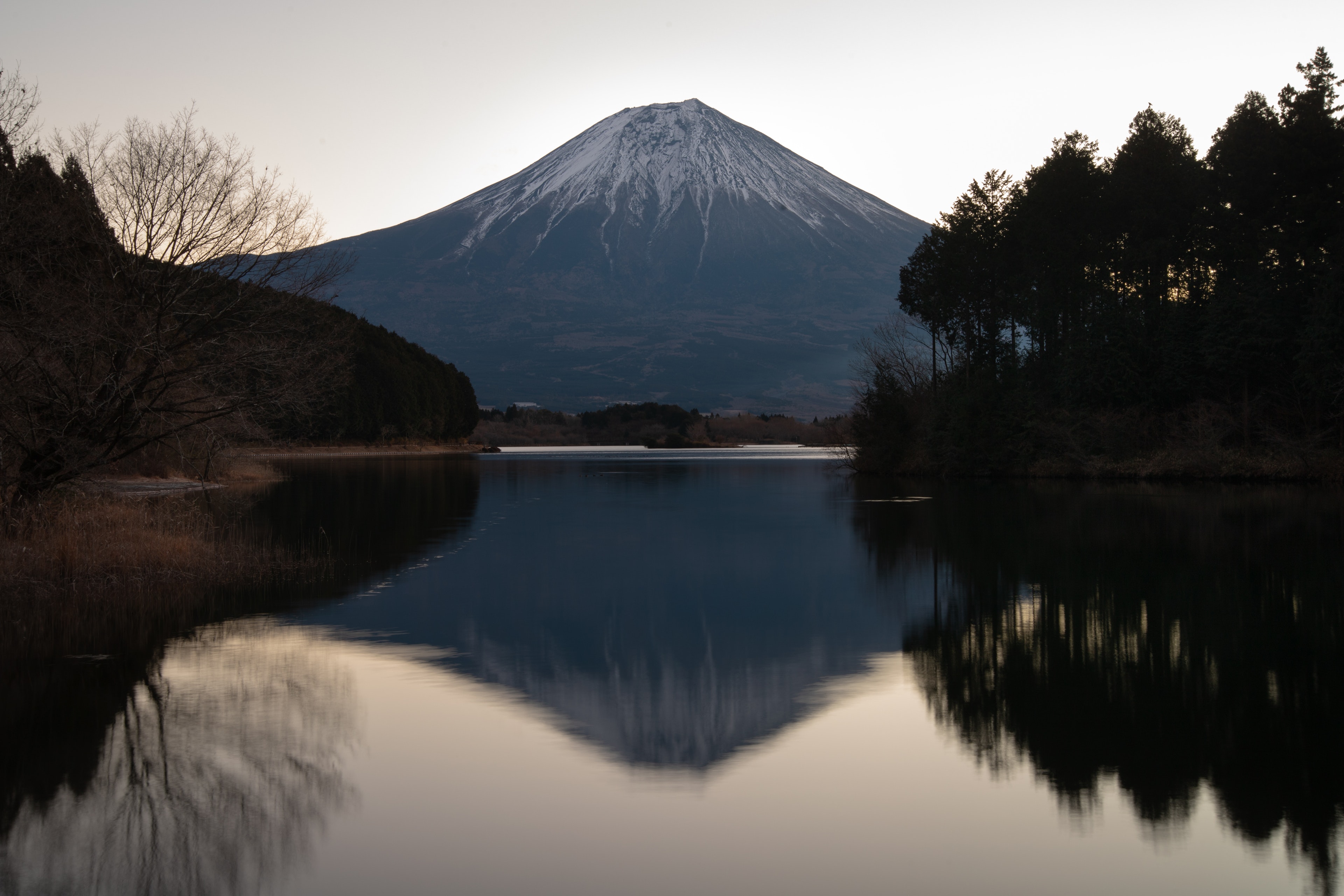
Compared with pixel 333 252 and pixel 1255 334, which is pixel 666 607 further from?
pixel 1255 334

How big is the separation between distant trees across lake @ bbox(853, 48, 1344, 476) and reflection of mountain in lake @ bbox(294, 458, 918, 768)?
66.8 ft

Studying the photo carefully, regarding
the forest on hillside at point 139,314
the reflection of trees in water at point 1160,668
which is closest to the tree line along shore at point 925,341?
the forest on hillside at point 139,314

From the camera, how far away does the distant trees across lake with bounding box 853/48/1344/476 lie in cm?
3453

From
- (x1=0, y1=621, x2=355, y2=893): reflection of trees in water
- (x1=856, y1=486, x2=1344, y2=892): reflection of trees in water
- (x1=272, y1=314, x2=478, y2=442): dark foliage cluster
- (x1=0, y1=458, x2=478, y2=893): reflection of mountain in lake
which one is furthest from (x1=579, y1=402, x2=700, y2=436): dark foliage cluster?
(x1=0, y1=621, x2=355, y2=893): reflection of trees in water

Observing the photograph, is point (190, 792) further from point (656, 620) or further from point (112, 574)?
point (112, 574)

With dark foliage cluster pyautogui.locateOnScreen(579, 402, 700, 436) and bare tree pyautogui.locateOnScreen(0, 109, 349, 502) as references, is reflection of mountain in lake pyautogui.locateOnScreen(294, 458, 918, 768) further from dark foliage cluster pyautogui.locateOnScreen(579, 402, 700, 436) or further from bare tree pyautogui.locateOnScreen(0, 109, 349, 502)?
dark foliage cluster pyautogui.locateOnScreen(579, 402, 700, 436)

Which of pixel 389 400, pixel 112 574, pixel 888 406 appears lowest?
pixel 112 574

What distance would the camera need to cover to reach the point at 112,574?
42.3ft

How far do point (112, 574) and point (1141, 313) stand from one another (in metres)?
37.1

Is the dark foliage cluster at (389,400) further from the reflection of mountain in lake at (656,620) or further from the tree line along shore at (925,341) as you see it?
the reflection of mountain in lake at (656,620)

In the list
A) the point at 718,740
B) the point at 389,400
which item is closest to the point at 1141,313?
the point at 718,740

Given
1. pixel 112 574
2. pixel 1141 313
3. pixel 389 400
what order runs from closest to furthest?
pixel 112 574 < pixel 1141 313 < pixel 389 400

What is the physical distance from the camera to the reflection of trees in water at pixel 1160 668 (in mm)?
5598

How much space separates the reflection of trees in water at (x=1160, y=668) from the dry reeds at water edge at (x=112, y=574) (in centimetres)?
730
